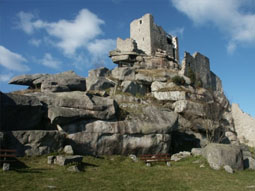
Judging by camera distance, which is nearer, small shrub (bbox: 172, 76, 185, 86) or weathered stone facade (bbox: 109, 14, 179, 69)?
small shrub (bbox: 172, 76, 185, 86)

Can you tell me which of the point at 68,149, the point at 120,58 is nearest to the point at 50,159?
the point at 68,149

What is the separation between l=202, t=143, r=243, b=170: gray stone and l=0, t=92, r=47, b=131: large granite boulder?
10948 mm

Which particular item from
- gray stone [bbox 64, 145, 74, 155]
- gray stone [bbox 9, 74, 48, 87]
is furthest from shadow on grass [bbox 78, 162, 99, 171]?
gray stone [bbox 9, 74, 48, 87]

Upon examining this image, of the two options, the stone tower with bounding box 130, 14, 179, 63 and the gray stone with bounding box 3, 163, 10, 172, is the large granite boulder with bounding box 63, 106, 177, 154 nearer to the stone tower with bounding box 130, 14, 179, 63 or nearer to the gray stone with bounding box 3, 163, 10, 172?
the gray stone with bounding box 3, 163, 10, 172

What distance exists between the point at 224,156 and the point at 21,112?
12.9 m

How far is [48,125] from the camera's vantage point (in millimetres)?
16875

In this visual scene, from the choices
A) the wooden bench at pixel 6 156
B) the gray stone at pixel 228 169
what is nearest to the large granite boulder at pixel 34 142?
the wooden bench at pixel 6 156

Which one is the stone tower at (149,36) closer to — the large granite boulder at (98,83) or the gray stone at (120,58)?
the gray stone at (120,58)

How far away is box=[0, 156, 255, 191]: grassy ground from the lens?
10148 mm

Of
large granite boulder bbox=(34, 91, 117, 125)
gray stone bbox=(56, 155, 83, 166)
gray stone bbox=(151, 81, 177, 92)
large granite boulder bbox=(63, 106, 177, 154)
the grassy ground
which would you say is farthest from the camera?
gray stone bbox=(151, 81, 177, 92)

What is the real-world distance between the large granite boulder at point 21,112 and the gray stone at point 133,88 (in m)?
14.6

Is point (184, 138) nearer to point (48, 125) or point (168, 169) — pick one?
point (168, 169)

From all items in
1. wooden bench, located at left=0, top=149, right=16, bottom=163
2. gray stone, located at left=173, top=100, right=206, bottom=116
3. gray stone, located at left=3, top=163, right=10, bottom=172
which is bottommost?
gray stone, located at left=3, top=163, right=10, bottom=172

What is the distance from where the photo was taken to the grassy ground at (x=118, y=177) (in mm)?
10148
